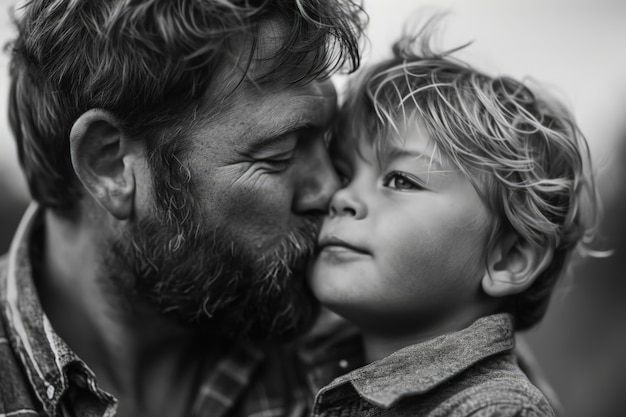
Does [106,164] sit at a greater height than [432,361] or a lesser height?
greater

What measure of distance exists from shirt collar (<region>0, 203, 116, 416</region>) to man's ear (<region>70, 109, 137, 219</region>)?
36 centimetres

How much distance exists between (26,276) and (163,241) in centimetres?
43

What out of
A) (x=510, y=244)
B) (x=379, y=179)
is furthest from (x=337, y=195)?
(x=510, y=244)

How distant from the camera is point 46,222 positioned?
2201 mm

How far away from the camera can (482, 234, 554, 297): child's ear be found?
1.88 metres

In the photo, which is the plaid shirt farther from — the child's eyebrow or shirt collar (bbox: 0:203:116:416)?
the child's eyebrow

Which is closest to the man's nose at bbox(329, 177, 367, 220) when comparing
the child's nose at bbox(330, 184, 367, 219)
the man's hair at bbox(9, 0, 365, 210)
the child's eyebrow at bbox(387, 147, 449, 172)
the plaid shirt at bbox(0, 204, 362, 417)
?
the child's nose at bbox(330, 184, 367, 219)

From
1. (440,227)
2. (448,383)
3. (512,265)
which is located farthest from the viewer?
(512,265)

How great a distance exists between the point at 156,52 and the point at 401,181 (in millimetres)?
772

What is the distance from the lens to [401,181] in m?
1.88

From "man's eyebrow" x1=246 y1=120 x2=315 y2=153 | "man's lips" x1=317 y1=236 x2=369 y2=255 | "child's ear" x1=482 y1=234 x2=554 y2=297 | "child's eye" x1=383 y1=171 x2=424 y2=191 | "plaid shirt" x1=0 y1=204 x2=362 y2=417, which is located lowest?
"plaid shirt" x1=0 y1=204 x2=362 y2=417

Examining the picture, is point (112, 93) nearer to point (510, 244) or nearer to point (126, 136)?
point (126, 136)

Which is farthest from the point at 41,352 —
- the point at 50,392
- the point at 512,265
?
the point at 512,265

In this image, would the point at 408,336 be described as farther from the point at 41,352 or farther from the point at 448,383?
the point at 41,352
